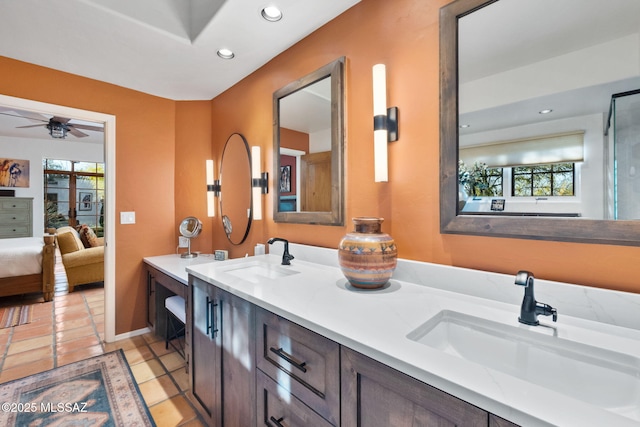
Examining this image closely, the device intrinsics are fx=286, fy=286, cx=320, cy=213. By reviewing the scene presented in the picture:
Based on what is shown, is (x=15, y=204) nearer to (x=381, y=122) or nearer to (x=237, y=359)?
→ (x=237, y=359)

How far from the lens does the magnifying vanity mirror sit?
246 cm

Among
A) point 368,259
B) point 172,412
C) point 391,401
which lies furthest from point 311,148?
point 172,412

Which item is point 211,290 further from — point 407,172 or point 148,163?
point 148,163

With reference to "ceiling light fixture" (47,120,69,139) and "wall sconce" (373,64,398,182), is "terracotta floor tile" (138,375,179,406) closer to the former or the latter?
"wall sconce" (373,64,398,182)

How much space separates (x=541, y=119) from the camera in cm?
102

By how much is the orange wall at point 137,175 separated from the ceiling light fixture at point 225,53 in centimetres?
110

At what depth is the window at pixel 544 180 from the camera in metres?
0.99

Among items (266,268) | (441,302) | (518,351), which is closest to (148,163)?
(266,268)

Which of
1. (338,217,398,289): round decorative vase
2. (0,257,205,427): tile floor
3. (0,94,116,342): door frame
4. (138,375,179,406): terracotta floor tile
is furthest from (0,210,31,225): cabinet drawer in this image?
(338,217,398,289): round decorative vase

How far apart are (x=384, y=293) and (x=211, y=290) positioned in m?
0.88

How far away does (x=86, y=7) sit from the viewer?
62.9 inches

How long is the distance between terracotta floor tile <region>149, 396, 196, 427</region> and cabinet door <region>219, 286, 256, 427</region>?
499 millimetres

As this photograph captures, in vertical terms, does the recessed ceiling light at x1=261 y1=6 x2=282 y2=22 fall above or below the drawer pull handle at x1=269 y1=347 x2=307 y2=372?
above

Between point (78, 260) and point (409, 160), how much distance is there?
4.71 m
